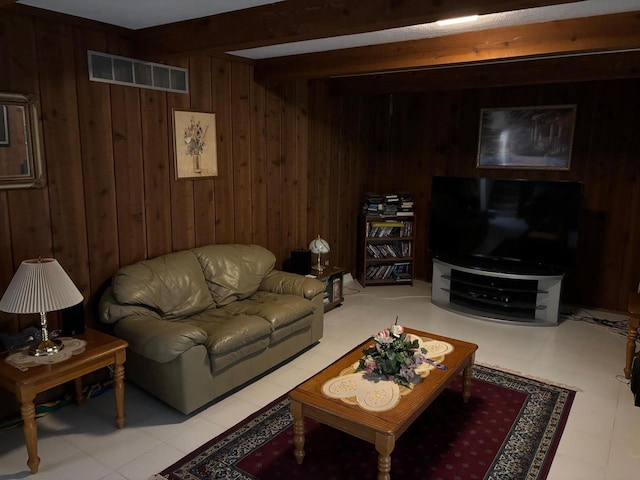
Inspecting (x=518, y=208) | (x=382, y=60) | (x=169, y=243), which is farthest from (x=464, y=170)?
(x=169, y=243)

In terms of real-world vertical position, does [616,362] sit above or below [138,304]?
below

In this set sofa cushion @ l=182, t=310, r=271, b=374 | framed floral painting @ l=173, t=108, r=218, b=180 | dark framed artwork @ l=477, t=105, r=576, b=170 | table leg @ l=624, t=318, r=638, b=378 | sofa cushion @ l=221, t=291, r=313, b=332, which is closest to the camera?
sofa cushion @ l=182, t=310, r=271, b=374

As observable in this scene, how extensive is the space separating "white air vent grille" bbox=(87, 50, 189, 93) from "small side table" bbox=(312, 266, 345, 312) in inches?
86.5

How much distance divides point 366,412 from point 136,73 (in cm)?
278

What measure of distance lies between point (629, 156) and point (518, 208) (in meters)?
1.23

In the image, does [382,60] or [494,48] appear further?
[382,60]

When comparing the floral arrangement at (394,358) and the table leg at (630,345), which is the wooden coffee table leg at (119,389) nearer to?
the floral arrangement at (394,358)

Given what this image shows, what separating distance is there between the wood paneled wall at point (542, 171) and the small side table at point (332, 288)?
1.17 metres

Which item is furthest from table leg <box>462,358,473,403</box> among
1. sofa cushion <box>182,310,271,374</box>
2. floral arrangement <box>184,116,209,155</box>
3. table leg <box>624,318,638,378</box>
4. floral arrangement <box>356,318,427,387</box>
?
floral arrangement <box>184,116,209,155</box>

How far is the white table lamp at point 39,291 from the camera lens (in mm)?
2496

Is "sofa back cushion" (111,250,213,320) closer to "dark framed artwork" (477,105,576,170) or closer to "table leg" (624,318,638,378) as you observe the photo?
"table leg" (624,318,638,378)

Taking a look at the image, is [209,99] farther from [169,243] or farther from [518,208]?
[518,208]

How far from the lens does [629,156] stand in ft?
16.2

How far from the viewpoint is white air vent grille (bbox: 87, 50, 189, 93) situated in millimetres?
3234
